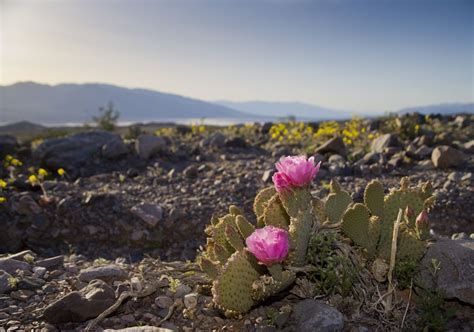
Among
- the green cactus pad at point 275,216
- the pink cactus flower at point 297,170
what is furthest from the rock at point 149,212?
the pink cactus flower at point 297,170

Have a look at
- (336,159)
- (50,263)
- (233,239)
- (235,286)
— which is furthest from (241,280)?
(336,159)

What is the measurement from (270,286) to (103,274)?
5.18 feet

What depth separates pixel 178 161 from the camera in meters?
10.5

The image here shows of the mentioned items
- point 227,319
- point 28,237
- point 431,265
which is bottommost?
point 28,237

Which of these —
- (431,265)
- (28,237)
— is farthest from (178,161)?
(431,265)

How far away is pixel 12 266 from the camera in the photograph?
3.79 m

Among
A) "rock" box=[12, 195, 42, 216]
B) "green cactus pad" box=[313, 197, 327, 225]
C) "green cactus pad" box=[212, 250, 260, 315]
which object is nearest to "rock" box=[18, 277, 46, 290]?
"green cactus pad" box=[212, 250, 260, 315]

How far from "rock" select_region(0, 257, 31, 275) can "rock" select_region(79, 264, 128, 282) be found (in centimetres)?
→ 55

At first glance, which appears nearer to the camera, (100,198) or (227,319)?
(227,319)

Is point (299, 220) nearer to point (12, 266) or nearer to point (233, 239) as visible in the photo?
point (233, 239)

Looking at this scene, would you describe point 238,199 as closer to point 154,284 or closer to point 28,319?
point 154,284

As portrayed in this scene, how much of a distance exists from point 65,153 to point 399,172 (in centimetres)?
772

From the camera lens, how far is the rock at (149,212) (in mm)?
6559

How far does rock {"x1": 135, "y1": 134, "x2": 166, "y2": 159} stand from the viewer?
10719mm
